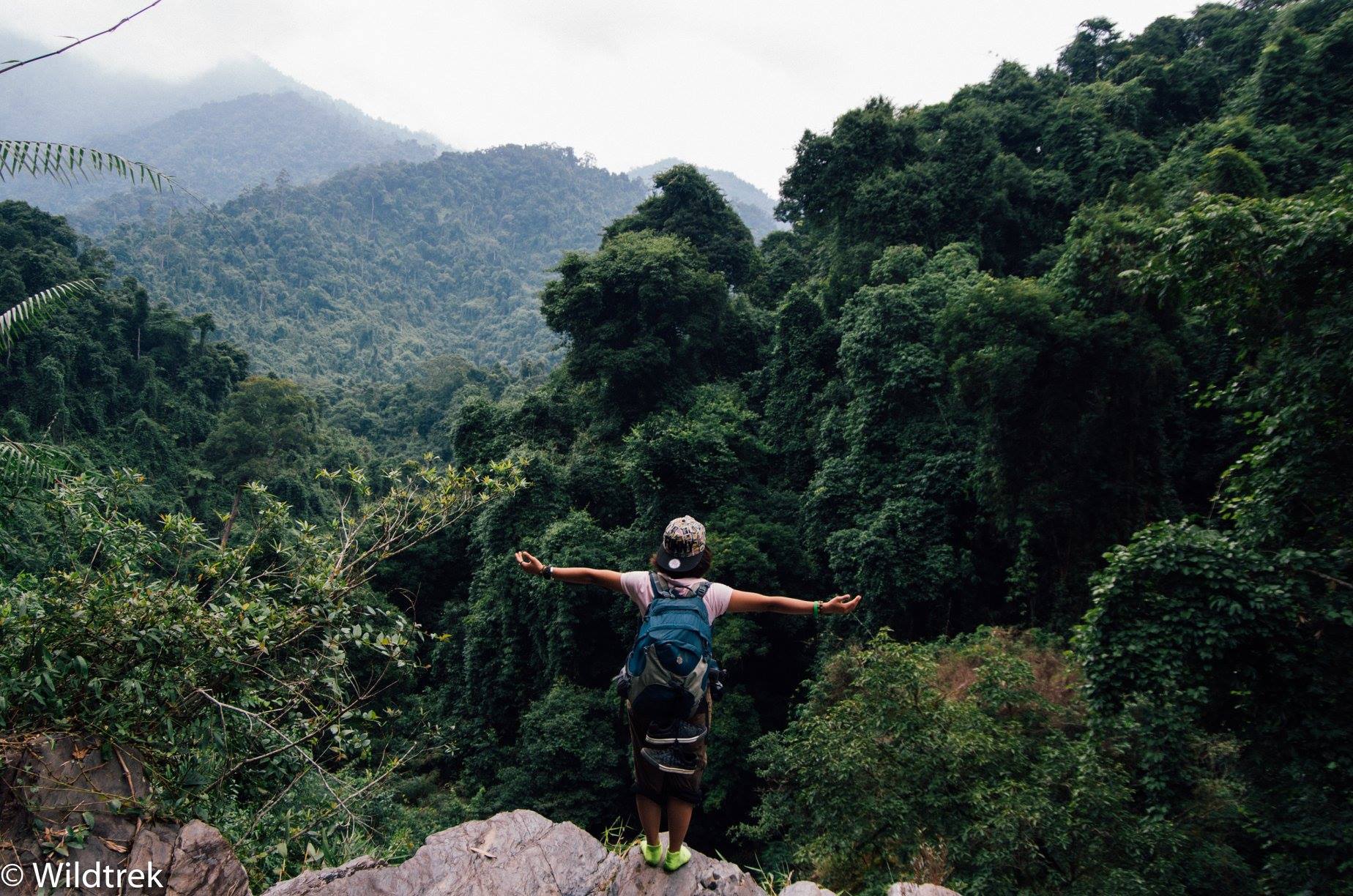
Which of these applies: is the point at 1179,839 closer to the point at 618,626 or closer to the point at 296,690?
the point at 296,690

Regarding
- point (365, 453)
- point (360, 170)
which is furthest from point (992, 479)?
point (360, 170)

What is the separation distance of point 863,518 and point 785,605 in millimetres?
10162

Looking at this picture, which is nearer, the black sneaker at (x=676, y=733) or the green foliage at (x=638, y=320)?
the black sneaker at (x=676, y=733)

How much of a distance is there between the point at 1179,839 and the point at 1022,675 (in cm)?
224

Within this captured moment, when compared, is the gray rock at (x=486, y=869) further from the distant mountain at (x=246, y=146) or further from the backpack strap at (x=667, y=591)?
the distant mountain at (x=246, y=146)

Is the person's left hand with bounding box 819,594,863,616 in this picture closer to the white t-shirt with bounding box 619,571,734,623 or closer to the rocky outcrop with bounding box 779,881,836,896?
the white t-shirt with bounding box 619,571,734,623

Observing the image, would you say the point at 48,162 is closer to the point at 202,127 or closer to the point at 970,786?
the point at 970,786

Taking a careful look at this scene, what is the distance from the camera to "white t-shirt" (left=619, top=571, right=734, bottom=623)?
10.1 feet

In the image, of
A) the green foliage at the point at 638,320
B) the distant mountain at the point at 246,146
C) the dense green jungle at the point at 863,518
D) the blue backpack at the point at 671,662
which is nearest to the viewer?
the blue backpack at the point at 671,662

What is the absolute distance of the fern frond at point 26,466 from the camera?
4.44m

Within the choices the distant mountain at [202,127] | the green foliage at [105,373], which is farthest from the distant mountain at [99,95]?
the green foliage at [105,373]

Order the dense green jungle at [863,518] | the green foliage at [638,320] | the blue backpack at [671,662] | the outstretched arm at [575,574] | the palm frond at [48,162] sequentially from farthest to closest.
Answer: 1. the green foliage at [638,320]
2. the dense green jungle at [863,518]
3. the palm frond at [48,162]
4. the outstretched arm at [575,574]
5. the blue backpack at [671,662]

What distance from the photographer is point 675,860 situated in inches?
130

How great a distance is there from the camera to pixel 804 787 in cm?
831
